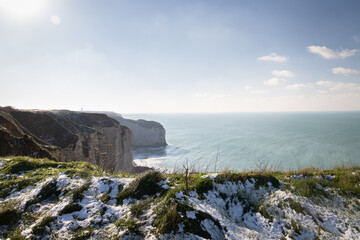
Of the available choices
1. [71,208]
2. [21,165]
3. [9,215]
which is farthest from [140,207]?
[21,165]

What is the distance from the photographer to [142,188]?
189 inches

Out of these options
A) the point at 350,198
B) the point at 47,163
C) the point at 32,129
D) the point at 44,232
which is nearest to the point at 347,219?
the point at 350,198

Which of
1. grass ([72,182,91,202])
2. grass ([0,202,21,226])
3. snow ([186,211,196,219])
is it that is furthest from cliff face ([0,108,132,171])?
snow ([186,211,196,219])

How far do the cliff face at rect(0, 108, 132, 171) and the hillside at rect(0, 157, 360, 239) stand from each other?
612 centimetres

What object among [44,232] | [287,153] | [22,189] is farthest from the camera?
[287,153]

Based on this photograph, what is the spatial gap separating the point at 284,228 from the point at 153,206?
130 inches

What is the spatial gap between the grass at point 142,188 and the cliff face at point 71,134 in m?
6.63

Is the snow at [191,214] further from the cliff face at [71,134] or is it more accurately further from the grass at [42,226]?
the cliff face at [71,134]

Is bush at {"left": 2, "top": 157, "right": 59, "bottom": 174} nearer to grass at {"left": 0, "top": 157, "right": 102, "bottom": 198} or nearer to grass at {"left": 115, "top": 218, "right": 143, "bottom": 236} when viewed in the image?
grass at {"left": 0, "top": 157, "right": 102, "bottom": 198}

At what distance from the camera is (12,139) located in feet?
36.4

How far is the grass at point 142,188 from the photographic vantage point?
4578 millimetres

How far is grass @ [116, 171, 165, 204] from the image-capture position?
15.0 feet

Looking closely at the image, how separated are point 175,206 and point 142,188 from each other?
167 centimetres

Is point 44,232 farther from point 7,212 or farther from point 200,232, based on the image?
point 200,232
